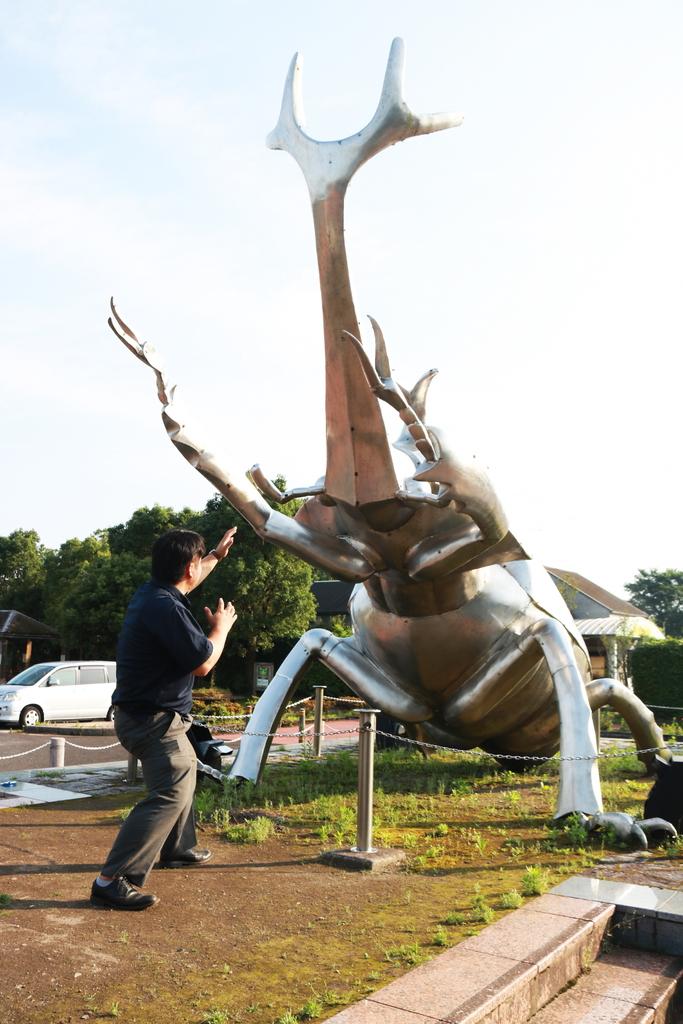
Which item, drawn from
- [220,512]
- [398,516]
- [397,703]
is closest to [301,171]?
[398,516]

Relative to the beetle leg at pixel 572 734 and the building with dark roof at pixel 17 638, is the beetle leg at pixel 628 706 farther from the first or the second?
the building with dark roof at pixel 17 638

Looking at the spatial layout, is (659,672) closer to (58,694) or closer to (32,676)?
(58,694)

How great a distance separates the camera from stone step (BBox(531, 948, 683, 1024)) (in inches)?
144

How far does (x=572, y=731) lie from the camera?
677 cm

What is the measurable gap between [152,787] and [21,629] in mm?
43928

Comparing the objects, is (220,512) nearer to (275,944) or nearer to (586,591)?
(586,591)

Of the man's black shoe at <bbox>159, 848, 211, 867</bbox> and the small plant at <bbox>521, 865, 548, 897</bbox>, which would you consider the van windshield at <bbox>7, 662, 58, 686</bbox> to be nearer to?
the man's black shoe at <bbox>159, 848, 211, 867</bbox>

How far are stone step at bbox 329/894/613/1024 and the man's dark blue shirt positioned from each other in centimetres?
183

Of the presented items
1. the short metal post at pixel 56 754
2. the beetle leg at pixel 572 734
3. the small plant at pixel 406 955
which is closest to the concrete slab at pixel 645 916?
the small plant at pixel 406 955

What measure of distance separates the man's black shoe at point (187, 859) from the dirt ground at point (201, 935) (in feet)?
0.27

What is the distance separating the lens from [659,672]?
2492 centimetres

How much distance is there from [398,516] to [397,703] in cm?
207

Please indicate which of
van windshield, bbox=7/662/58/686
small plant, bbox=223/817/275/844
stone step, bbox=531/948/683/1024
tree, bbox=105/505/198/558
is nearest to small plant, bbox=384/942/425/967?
stone step, bbox=531/948/683/1024

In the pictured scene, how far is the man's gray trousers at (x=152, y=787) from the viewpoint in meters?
4.43
